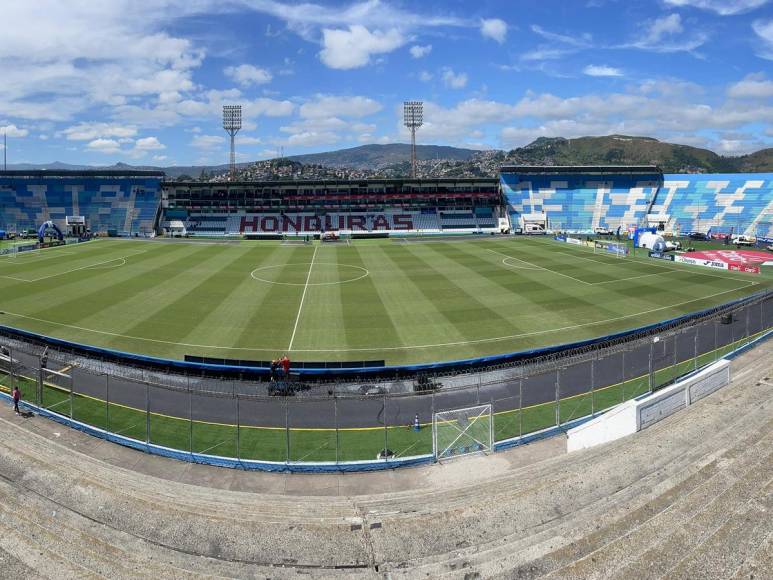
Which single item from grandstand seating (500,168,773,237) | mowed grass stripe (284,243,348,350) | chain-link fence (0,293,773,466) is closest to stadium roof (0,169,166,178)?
mowed grass stripe (284,243,348,350)

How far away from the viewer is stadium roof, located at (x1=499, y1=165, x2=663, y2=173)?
3420 inches

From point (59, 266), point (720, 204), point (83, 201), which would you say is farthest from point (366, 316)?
point (83, 201)

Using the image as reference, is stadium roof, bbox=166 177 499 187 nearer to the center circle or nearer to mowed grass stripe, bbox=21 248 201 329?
mowed grass stripe, bbox=21 248 201 329

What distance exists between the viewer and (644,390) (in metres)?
20.6

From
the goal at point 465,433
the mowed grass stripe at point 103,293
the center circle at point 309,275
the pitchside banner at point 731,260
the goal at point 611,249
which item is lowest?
the goal at point 465,433

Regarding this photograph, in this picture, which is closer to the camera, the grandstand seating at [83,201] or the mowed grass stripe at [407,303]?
the mowed grass stripe at [407,303]

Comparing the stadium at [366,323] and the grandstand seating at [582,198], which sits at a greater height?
the grandstand seating at [582,198]

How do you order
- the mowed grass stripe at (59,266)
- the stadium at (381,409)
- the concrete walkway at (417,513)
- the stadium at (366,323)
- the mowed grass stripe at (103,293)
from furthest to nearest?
the mowed grass stripe at (59,266) → the mowed grass stripe at (103,293) → the stadium at (366,323) → the stadium at (381,409) → the concrete walkway at (417,513)

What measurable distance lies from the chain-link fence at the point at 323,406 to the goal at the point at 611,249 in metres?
30.9

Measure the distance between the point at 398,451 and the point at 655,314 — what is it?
76.0 ft

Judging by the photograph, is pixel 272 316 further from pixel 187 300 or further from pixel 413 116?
pixel 413 116

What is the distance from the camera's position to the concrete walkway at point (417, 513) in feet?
33.8

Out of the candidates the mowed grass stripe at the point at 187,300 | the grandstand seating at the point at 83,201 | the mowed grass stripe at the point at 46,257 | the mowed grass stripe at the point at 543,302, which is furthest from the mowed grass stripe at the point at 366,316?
the grandstand seating at the point at 83,201

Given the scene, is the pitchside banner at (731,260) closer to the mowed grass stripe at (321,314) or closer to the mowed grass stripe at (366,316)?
the mowed grass stripe at (366,316)
